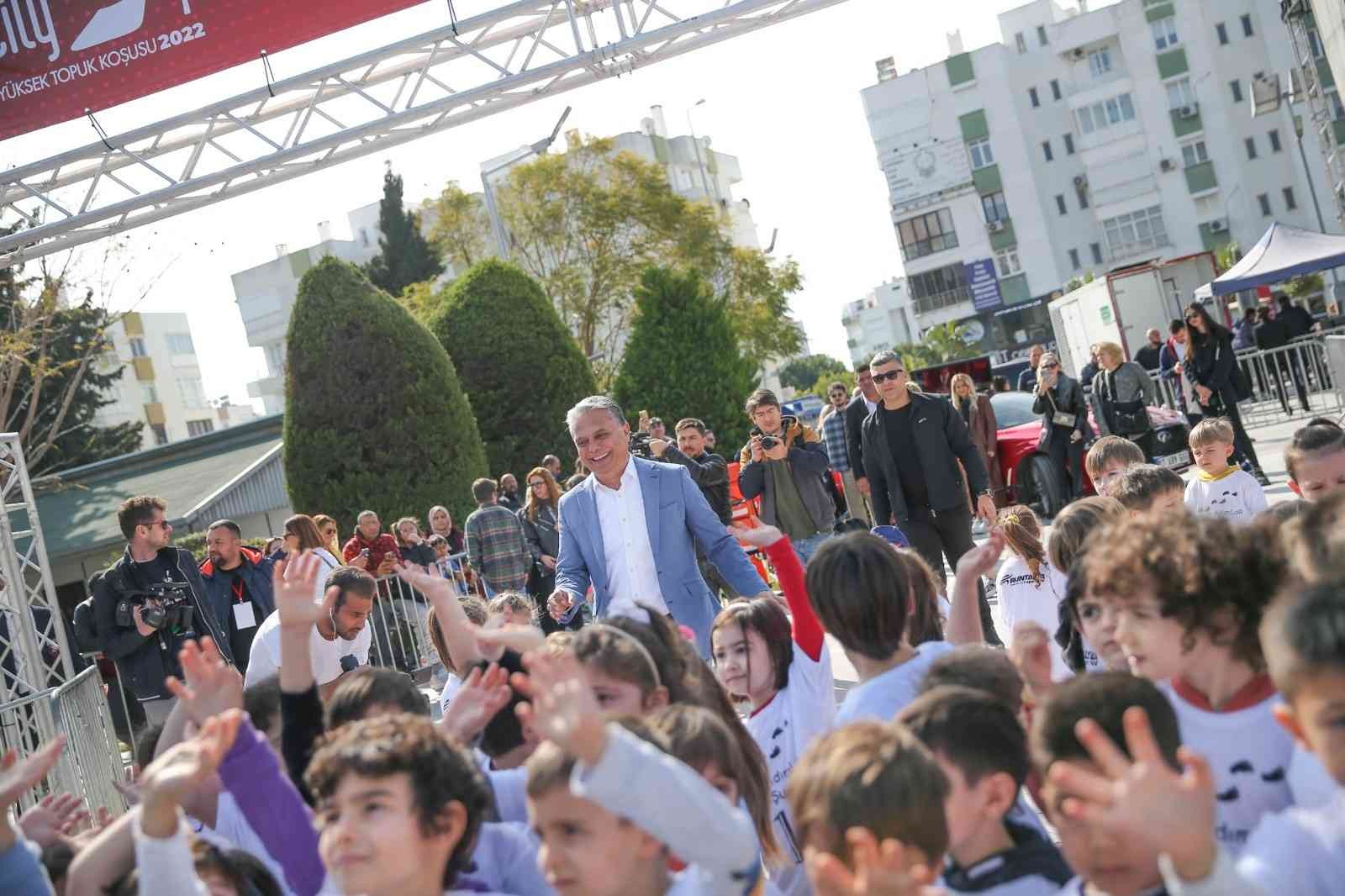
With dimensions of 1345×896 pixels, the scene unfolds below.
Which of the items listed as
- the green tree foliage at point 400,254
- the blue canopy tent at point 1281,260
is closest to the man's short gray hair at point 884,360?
the blue canopy tent at point 1281,260

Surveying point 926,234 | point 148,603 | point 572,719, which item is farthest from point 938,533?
point 926,234

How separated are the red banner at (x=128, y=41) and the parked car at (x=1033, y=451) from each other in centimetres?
819

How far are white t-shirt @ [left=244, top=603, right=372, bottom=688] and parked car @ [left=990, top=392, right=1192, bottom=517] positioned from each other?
8847 millimetres

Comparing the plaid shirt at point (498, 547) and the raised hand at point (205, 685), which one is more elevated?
the raised hand at point (205, 685)

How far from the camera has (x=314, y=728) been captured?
4043 millimetres

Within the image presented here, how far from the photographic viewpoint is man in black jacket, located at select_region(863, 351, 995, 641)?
8.77 meters

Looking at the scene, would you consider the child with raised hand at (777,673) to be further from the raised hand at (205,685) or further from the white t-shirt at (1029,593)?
the raised hand at (205,685)

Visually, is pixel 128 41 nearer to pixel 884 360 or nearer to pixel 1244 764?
pixel 884 360

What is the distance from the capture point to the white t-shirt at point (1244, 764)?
2.76m

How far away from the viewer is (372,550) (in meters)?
13.2

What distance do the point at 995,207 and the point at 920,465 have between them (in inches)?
2708

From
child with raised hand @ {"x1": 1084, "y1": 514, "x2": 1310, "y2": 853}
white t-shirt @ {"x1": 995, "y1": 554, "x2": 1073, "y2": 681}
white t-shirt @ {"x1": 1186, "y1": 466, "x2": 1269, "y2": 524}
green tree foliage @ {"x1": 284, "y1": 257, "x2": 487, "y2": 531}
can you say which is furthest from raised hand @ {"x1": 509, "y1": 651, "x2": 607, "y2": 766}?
green tree foliage @ {"x1": 284, "y1": 257, "x2": 487, "y2": 531}

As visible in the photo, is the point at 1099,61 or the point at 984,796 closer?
the point at 984,796

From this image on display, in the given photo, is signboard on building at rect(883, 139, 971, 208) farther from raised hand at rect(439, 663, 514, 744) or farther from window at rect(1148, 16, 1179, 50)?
raised hand at rect(439, 663, 514, 744)
